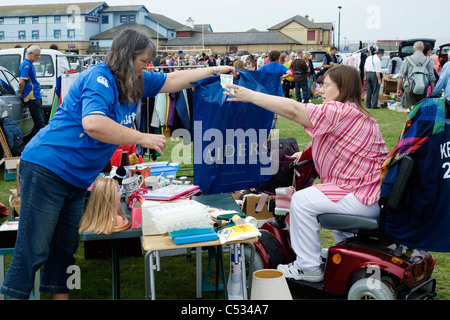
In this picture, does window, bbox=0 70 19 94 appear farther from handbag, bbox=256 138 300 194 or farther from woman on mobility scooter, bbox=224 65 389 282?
woman on mobility scooter, bbox=224 65 389 282

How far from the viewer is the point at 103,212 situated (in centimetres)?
275

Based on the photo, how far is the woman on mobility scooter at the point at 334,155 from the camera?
3.01m

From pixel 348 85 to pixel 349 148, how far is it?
43 centimetres

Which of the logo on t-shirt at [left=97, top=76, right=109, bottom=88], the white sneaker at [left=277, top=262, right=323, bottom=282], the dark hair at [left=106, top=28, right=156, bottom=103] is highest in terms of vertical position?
the dark hair at [left=106, top=28, right=156, bottom=103]

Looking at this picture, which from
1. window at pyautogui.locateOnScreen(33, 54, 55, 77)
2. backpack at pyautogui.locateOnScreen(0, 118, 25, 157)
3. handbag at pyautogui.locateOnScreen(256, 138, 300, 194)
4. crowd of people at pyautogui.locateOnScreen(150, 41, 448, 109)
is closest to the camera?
handbag at pyautogui.locateOnScreen(256, 138, 300, 194)

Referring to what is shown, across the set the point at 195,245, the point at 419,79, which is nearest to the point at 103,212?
the point at 195,245

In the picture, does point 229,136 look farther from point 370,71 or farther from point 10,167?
point 370,71

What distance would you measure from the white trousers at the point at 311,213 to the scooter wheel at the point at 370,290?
0.36m

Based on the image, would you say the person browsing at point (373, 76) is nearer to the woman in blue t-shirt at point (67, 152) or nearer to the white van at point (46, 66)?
the white van at point (46, 66)

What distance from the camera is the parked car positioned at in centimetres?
837

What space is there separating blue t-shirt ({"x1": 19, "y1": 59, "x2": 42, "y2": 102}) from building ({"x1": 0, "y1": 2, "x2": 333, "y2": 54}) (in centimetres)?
6135

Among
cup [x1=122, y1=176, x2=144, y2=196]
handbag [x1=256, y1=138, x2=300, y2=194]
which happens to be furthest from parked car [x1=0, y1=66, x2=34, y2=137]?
cup [x1=122, y1=176, x2=144, y2=196]

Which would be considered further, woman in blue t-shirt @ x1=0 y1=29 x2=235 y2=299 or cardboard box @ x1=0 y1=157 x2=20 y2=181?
cardboard box @ x1=0 y1=157 x2=20 y2=181
